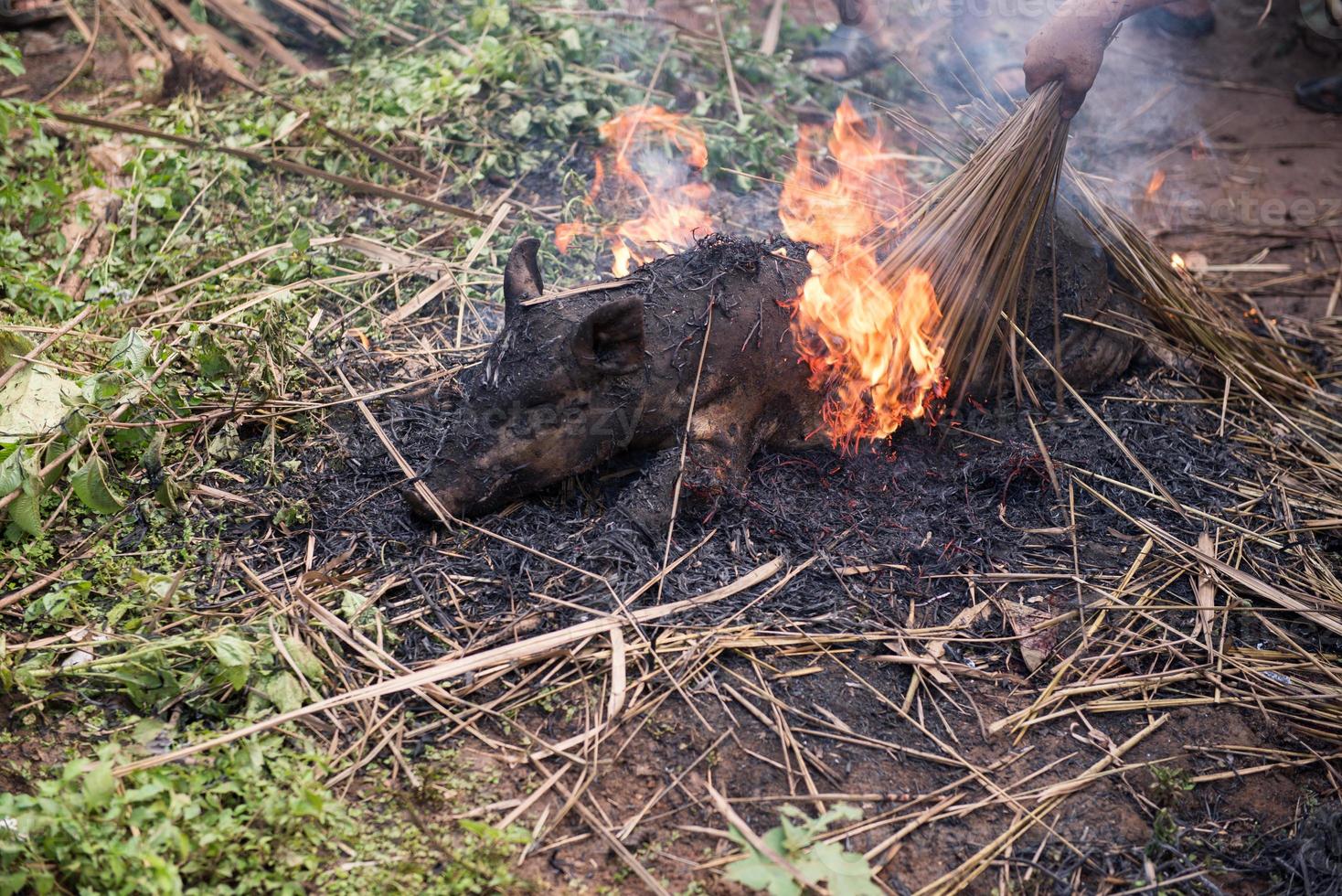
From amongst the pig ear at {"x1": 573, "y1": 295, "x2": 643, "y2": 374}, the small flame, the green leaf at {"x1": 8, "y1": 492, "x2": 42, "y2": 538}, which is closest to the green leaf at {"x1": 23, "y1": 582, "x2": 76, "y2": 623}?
the green leaf at {"x1": 8, "y1": 492, "x2": 42, "y2": 538}

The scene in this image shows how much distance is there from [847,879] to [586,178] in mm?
5125

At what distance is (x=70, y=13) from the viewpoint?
782 centimetres

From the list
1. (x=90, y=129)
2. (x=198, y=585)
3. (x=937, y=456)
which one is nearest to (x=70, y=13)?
(x=90, y=129)

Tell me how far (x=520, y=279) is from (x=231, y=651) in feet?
6.41

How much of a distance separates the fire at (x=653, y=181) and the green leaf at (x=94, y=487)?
2.95 meters

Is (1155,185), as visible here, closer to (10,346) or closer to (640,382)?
(640,382)

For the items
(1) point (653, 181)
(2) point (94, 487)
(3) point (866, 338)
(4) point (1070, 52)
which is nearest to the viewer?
(2) point (94, 487)

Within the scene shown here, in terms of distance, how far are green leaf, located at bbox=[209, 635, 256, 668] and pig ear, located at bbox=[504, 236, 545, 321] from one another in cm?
172

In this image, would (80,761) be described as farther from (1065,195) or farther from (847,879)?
(1065,195)

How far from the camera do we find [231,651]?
3268 mm

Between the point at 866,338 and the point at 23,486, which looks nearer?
the point at 23,486

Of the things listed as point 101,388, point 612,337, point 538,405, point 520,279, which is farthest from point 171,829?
point 520,279

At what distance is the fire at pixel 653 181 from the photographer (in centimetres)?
600

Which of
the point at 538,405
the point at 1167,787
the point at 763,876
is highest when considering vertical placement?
the point at 538,405
